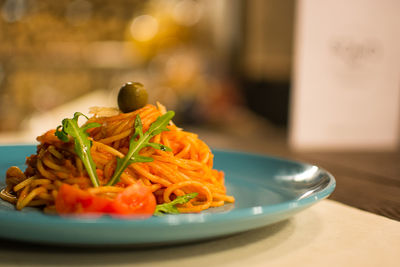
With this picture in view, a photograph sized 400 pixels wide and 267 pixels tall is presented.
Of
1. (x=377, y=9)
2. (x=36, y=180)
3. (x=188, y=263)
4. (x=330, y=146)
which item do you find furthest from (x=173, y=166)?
(x=377, y=9)

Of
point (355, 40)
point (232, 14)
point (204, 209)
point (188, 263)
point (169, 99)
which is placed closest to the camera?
point (188, 263)

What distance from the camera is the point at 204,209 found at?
1284 mm

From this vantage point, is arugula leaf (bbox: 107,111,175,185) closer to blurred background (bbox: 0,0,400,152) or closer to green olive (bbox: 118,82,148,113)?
green olive (bbox: 118,82,148,113)

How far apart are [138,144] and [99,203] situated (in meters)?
0.30

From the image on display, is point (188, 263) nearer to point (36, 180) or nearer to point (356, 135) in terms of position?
point (36, 180)

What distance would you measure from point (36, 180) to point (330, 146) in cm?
207

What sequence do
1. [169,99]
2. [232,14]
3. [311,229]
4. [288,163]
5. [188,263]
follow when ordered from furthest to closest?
[232,14] → [169,99] → [288,163] → [311,229] → [188,263]

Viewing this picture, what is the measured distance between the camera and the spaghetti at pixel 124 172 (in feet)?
4.10

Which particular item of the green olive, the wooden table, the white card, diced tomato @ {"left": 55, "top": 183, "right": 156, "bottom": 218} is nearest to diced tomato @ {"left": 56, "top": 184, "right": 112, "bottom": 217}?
diced tomato @ {"left": 55, "top": 183, "right": 156, "bottom": 218}

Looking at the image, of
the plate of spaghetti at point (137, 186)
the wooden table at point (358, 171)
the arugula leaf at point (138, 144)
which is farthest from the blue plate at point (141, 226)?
the wooden table at point (358, 171)

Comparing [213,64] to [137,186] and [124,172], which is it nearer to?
[124,172]

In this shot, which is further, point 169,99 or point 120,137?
point 169,99

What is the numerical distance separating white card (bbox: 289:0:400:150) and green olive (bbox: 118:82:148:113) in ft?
5.19

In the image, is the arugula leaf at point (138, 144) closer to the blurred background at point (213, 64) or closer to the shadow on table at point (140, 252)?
the shadow on table at point (140, 252)
